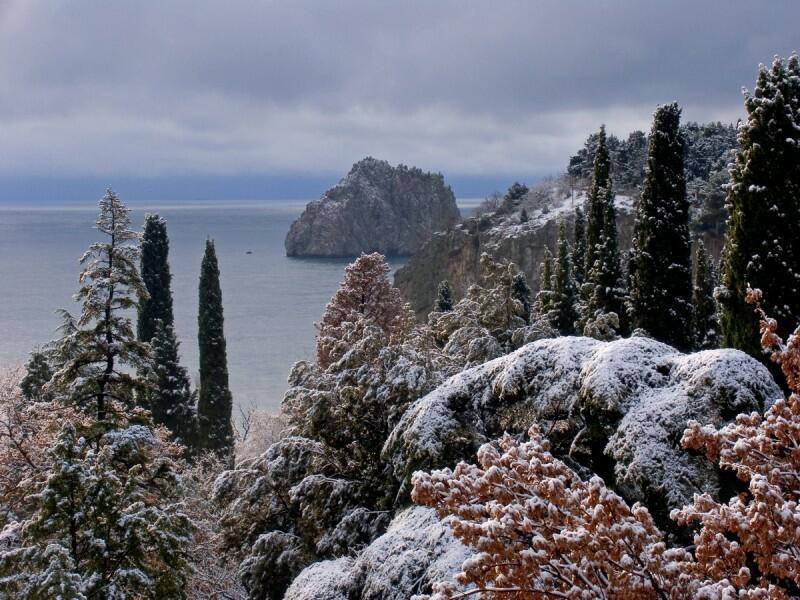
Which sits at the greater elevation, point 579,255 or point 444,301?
point 579,255

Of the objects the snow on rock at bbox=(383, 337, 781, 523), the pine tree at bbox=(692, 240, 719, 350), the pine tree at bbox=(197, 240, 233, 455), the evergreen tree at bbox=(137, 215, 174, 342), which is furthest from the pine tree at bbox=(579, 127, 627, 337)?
the evergreen tree at bbox=(137, 215, 174, 342)

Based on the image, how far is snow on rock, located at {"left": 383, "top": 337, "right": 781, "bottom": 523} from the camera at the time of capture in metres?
7.50

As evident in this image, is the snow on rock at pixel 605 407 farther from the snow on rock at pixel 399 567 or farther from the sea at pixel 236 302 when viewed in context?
the sea at pixel 236 302

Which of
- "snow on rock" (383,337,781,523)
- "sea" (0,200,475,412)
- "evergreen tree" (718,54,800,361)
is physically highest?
"evergreen tree" (718,54,800,361)

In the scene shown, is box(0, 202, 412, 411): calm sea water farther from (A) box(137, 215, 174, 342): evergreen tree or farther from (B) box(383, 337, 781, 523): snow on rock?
(B) box(383, 337, 781, 523): snow on rock

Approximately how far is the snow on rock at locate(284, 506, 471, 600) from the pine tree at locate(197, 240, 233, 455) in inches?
1140

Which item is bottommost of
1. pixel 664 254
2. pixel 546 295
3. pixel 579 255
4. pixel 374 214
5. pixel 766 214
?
pixel 546 295

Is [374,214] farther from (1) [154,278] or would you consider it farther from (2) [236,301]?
(1) [154,278]

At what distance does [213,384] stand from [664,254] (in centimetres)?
2399

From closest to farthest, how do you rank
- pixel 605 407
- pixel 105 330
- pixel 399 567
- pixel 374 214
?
pixel 399 567, pixel 605 407, pixel 105 330, pixel 374 214

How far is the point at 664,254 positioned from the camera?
23969 mm

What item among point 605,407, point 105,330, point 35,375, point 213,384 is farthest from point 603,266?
point 35,375

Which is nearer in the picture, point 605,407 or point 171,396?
point 605,407

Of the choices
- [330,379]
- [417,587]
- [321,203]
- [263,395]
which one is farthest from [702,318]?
[321,203]
